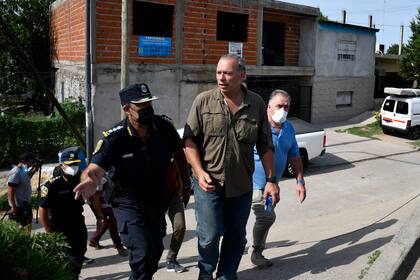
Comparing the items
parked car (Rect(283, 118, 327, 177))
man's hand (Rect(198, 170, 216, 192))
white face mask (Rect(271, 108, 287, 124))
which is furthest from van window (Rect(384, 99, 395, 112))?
man's hand (Rect(198, 170, 216, 192))

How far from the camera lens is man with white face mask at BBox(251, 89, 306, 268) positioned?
169 inches

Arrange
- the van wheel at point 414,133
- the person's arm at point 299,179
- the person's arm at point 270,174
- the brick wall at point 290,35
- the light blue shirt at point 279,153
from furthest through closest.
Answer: the brick wall at point 290,35
the van wheel at point 414,133
the person's arm at point 299,179
the light blue shirt at point 279,153
the person's arm at point 270,174

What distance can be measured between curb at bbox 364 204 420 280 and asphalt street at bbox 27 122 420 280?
34 cm

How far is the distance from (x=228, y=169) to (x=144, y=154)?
638mm

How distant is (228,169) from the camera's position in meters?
3.43

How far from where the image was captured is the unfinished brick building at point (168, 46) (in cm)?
1341

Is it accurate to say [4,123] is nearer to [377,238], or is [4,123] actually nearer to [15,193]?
[15,193]

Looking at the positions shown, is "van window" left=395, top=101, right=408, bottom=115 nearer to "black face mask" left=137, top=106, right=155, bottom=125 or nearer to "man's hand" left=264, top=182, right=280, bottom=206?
"man's hand" left=264, top=182, right=280, bottom=206

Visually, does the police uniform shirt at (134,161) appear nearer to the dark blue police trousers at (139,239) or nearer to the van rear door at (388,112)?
the dark blue police trousers at (139,239)

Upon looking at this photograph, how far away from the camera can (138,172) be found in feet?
10.8

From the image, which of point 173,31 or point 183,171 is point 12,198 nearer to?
point 183,171

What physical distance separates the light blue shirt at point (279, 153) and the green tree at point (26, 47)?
17149mm

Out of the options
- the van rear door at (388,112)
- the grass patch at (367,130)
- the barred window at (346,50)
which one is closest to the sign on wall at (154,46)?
the grass patch at (367,130)

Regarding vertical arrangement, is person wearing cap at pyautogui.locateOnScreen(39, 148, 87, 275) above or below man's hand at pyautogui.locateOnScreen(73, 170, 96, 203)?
below
